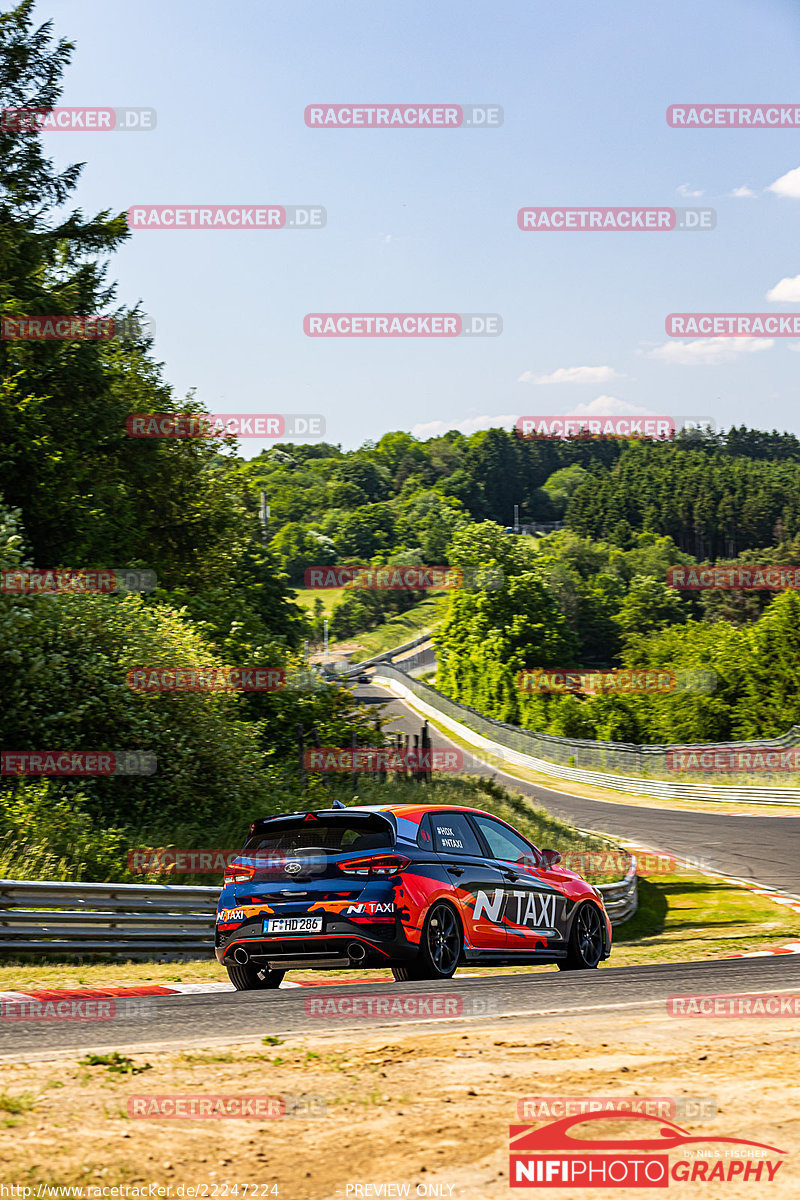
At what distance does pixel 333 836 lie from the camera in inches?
361

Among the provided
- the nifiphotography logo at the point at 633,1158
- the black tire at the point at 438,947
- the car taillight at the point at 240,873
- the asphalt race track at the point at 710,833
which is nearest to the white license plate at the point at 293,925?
the car taillight at the point at 240,873

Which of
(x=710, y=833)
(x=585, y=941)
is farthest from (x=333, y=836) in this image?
(x=710, y=833)

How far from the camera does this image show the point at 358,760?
25.9m

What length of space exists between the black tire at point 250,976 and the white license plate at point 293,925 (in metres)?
0.47

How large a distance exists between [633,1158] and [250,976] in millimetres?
5869

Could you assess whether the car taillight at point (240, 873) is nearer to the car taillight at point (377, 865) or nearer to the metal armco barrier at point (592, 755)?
the car taillight at point (377, 865)

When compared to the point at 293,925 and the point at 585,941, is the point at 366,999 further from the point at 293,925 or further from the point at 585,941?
the point at 585,941

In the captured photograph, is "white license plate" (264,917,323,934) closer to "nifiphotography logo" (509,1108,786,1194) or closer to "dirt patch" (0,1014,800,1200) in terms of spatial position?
"dirt patch" (0,1014,800,1200)

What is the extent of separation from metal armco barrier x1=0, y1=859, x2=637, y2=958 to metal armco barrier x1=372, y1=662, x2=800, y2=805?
1241 inches

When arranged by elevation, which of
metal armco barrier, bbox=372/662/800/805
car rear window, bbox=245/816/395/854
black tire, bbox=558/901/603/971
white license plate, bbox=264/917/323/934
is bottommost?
metal armco barrier, bbox=372/662/800/805

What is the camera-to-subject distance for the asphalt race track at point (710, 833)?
90.4ft

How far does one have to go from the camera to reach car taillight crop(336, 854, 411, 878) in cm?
884

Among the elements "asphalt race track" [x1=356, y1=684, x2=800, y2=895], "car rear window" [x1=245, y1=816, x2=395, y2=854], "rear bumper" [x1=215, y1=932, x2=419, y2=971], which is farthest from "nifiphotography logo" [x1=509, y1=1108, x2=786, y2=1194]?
"asphalt race track" [x1=356, y1=684, x2=800, y2=895]

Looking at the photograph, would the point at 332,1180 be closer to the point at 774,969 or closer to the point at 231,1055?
the point at 231,1055
